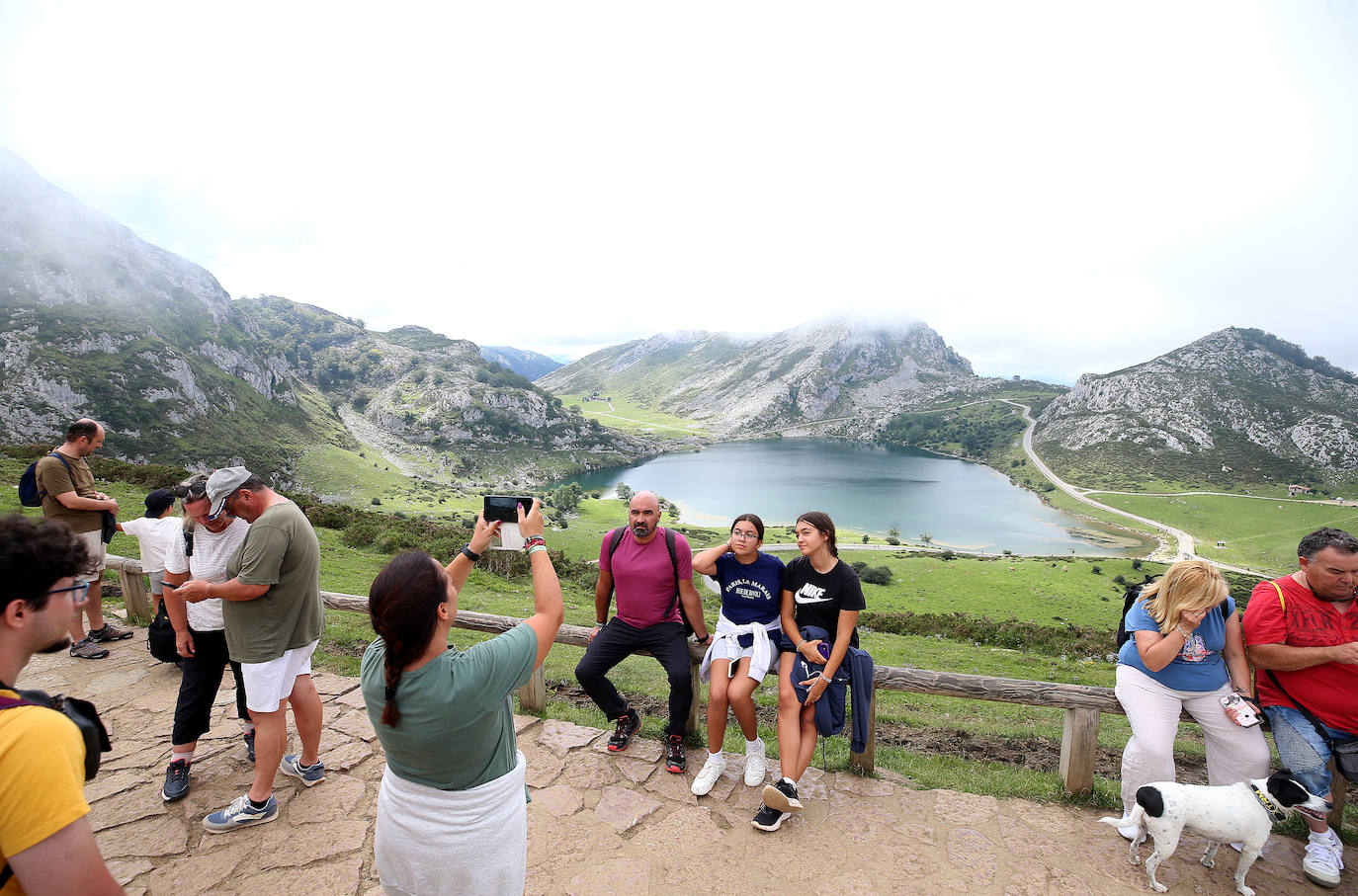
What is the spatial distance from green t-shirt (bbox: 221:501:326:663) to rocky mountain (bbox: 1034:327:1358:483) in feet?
437

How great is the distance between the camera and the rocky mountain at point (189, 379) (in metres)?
65.6

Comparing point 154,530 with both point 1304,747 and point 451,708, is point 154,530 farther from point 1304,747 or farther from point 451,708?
point 1304,747

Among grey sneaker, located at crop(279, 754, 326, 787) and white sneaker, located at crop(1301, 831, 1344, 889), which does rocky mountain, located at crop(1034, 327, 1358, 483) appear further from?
grey sneaker, located at crop(279, 754, 326, 787)

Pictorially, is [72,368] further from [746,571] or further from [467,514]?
[746,571]

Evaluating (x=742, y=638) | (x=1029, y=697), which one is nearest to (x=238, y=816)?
(x=742, y=638)

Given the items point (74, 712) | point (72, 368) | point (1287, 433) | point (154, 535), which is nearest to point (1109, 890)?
point (74, 712)

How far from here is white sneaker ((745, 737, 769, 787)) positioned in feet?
14.9

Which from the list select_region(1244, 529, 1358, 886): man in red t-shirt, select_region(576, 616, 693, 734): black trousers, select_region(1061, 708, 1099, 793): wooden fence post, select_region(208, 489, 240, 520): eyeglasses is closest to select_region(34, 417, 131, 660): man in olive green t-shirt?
select_region(208, 489, 240, 520): eyeglasses

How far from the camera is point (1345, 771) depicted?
3.85 meters

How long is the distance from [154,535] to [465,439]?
134 m

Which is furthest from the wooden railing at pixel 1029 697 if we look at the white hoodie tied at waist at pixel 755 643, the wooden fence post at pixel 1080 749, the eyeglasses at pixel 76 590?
the eyeglasses at pixel 76 590

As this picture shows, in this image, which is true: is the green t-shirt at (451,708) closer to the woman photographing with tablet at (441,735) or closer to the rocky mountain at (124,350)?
the woman photographing with tablet at (441,735)

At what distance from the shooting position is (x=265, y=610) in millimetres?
3777

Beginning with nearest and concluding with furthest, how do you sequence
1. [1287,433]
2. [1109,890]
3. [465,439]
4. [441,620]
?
1. [441,620]
2. [1109,890]
3. [1287,433]
4. [465,439]
